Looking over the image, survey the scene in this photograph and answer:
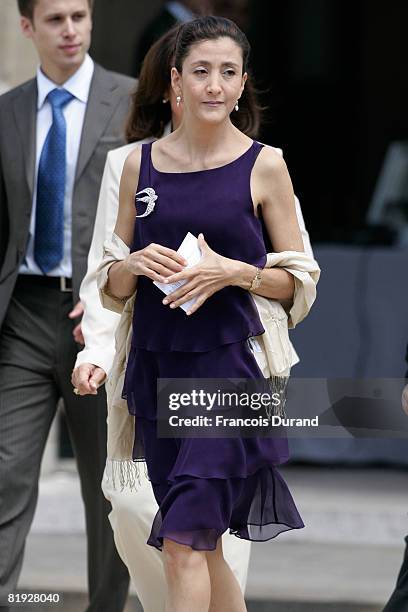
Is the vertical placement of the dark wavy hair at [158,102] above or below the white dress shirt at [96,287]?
above

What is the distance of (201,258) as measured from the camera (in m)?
3.71

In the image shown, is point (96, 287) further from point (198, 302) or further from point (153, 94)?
point (198, 302)

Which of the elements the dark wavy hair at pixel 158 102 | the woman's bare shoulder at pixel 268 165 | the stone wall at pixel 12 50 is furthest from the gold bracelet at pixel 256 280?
the stone wall at pixel 12 50

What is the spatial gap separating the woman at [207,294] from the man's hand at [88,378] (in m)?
0.36

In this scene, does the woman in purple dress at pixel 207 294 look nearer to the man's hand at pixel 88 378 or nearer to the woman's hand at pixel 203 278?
the woman's hand at pixel 203 278

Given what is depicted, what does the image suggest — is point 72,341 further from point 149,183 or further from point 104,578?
point 149,183

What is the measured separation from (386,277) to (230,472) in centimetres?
420

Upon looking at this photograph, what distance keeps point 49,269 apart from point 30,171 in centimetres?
33

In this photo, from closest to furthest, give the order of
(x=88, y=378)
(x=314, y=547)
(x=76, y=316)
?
1. (x=88, y=378)
2. (x=76, y=316)
3. (x=314, y=547)

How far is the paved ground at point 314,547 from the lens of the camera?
5.64 meters

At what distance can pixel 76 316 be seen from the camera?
4801mm

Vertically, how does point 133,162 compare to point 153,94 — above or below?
below

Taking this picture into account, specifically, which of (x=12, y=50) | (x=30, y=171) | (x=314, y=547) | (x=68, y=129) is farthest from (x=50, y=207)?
(x=12, y=50)

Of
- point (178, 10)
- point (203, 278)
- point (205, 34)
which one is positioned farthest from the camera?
point (178, 10)
